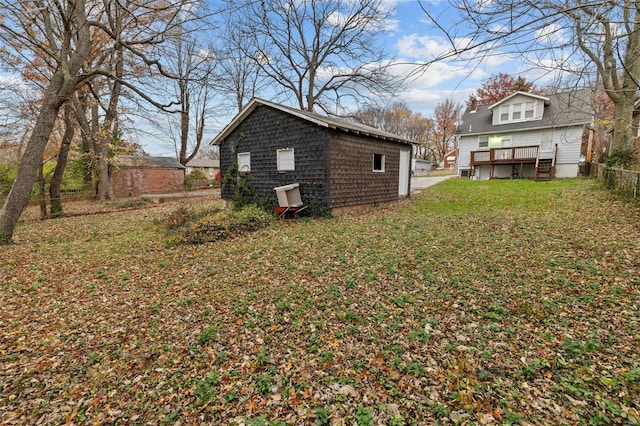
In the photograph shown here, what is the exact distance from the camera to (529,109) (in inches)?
799

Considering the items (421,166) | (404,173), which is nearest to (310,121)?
(404,173)

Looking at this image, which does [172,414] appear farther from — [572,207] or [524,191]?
[524,191]

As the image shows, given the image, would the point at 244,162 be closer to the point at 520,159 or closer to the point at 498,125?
the point at 520,159

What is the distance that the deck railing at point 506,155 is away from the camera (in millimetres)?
18594

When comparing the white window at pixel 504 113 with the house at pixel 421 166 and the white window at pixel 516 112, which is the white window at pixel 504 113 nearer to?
the white window at pixel 516 112

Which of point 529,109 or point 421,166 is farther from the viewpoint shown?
point 421,166

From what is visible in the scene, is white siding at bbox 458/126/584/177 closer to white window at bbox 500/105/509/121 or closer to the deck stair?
the deck stair

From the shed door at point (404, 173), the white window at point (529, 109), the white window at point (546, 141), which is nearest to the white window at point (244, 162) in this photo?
the shed door at point (404, 173)

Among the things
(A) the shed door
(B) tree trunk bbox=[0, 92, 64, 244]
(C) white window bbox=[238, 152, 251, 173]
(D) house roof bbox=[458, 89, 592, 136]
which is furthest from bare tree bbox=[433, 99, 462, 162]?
(B) tree trunk bbox=[0, 92, 64, 244]

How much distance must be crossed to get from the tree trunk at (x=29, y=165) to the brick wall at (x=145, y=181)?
15537 mm

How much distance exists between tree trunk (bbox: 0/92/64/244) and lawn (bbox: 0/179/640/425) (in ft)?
5.19

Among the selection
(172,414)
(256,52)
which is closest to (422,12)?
(172,414)

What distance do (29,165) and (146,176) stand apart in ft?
58.7

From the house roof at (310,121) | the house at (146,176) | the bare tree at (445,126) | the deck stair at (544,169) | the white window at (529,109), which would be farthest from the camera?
the bare tree at (445,126)
